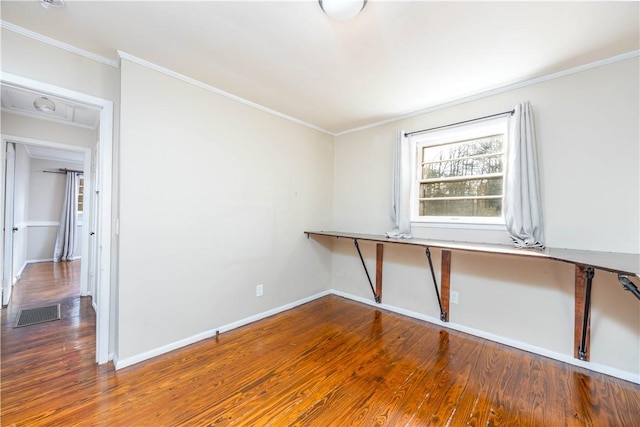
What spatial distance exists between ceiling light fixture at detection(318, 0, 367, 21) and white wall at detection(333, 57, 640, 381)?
181 cm

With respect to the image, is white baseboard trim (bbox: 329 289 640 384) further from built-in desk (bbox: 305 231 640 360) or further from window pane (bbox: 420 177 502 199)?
window pane (bbox: 420 177 502 199)

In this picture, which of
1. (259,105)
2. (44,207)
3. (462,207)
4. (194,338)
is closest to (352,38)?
(259,105)

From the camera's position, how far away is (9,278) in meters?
3.36

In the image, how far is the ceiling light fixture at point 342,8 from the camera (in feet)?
4.70

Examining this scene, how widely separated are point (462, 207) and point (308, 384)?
7.54 ft

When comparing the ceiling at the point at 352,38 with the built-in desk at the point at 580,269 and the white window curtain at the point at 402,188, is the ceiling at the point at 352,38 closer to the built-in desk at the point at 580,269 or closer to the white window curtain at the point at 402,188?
the white window curtain at the point at 402,188

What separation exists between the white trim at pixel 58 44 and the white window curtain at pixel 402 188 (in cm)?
286

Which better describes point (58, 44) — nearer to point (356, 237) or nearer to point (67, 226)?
point (356, 237)

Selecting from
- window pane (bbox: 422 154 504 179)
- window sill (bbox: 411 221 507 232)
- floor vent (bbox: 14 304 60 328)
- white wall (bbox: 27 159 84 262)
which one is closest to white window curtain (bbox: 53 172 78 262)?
white wall (bbox: 27 159 84 262)

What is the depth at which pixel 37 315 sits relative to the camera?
2924mm

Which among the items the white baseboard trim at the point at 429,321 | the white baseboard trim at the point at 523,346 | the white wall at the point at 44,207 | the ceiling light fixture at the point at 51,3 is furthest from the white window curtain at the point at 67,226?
the white baseboard trim at the point at 523,346

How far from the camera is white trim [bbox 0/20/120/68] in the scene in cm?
170

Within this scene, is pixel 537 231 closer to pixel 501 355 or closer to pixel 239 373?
pixel 501 355

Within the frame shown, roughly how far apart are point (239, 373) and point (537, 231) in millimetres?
2758
